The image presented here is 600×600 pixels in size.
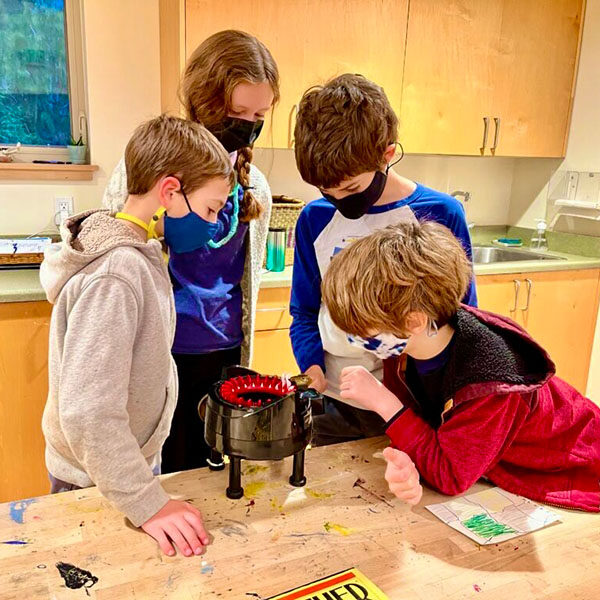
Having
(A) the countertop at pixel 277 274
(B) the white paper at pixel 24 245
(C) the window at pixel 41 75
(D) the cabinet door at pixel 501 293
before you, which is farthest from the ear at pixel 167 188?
(D) the cabinet door at pixel 501 293

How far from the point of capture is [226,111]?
1.46 m

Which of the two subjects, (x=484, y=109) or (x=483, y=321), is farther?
(x=484, y=109)

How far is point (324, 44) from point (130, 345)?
6.52ft

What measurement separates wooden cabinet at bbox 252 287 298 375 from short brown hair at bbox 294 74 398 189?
123cm

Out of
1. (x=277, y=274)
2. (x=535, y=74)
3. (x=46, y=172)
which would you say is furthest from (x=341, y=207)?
(x=535, y=74)

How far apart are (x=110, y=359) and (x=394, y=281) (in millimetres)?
463

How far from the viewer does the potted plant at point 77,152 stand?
8.57 feet

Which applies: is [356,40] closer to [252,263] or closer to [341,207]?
[252,263]

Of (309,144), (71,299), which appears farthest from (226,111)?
(71,299)

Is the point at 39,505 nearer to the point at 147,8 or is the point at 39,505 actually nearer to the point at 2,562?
the point at 2,562

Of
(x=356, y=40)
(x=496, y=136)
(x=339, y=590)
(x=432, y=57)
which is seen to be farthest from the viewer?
(x=496, y=136)

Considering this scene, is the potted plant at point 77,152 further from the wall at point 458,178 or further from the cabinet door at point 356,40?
the cabinet door at point 356,40

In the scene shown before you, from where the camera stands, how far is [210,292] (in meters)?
1.60

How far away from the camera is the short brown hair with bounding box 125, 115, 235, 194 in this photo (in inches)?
42.9
